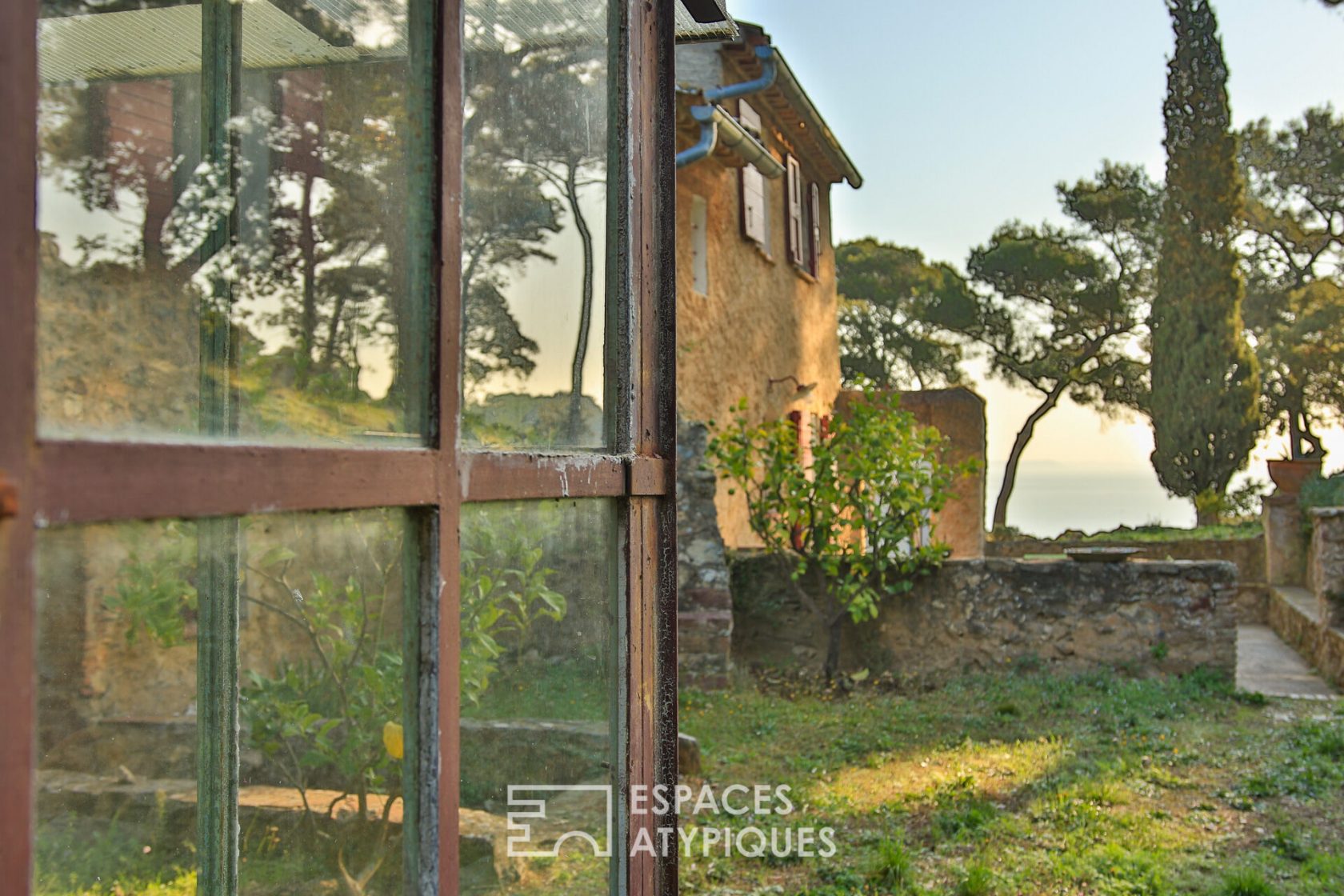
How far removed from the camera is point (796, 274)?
40.0ft

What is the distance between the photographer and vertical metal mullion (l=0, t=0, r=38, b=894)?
751mm

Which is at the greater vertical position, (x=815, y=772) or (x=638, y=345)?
(x=638, y=345)

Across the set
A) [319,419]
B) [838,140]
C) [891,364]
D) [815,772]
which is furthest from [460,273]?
[891,364]

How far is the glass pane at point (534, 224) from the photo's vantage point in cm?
145

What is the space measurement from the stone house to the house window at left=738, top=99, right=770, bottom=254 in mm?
23

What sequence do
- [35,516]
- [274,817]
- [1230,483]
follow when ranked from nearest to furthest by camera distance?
1. [35,516]
2. [274,817]
3. [1230,483]

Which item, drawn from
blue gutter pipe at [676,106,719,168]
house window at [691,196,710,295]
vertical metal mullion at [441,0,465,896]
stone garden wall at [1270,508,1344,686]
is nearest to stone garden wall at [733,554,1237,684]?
stone garden wall at [1270,508,1344,686]

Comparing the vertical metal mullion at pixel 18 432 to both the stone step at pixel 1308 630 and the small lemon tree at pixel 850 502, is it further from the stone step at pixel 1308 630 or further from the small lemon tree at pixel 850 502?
the stone step at pixel 1308 630

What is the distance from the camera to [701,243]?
9.27 m

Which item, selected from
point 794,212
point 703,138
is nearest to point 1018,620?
point 703,138

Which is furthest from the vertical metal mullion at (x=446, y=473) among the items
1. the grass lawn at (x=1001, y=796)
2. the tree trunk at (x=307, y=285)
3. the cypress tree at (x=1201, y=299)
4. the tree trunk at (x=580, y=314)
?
the cypress tree at (x=1201, y=299)

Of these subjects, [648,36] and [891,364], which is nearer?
[648,36]

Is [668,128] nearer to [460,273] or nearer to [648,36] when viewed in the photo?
[648,36]

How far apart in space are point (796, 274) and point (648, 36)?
10281mm
